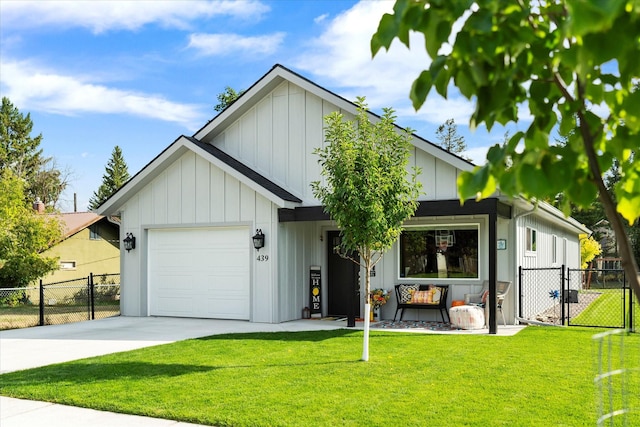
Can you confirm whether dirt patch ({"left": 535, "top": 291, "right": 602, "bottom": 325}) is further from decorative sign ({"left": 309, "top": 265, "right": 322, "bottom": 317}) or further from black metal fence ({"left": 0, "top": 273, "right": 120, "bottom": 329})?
black metal fence ({"left": 0, "top": 273, "right": 120, "bottom": 329})

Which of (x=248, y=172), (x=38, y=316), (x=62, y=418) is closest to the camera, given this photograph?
(x=62, y=418)

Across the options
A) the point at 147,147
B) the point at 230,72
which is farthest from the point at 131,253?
the point at 147,147

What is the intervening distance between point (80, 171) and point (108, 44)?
24377mm

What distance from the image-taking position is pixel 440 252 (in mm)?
14156

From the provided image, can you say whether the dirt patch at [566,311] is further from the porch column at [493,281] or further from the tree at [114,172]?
the tree at [114,172]

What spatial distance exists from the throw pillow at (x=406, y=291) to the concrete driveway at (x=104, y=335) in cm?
148

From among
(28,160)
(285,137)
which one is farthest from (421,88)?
(28,160)

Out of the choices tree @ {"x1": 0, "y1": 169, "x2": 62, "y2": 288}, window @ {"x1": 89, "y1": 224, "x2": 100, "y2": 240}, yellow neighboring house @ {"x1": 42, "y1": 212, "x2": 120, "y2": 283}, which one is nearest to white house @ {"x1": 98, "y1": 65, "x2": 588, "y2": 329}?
tree @ {"x1": 0, "y1": 169, "x2": 62, "y2": 288}

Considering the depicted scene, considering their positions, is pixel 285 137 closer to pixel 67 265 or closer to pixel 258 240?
pixel 258 240

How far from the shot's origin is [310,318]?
15.2 meters

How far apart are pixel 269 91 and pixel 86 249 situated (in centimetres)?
1662

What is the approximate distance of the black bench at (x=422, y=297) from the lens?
13.8 m

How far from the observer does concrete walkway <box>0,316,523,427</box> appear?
20.8ft

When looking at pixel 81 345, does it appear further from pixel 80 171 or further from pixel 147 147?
pixel 147 147
